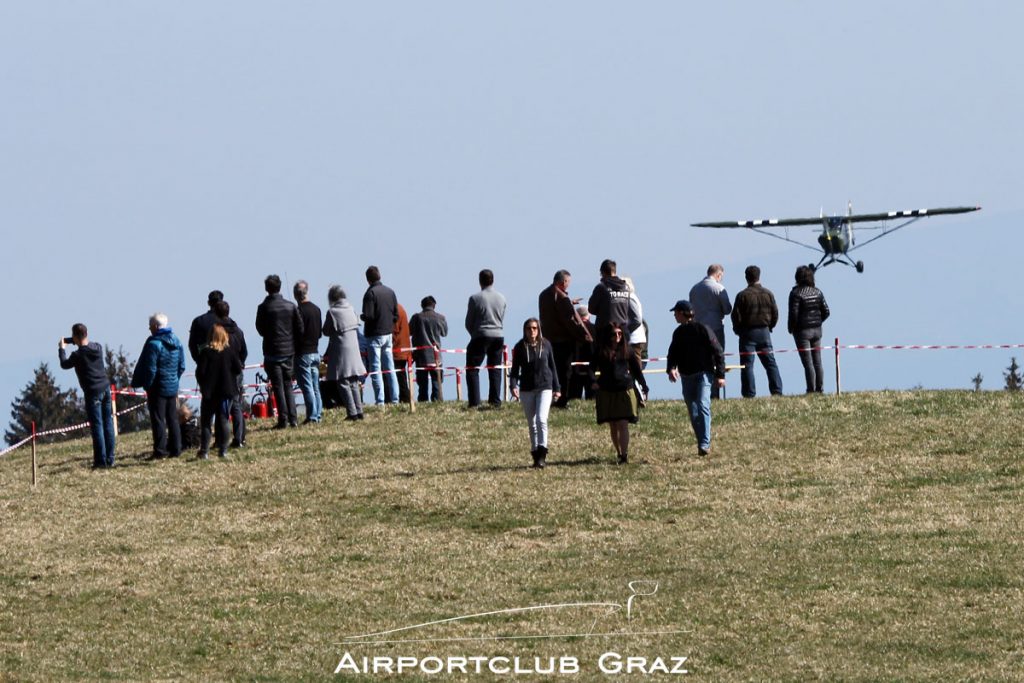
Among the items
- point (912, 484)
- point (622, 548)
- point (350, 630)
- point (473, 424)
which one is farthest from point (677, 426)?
point (350, 630)

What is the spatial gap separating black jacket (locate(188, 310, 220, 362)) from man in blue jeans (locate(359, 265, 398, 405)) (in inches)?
127

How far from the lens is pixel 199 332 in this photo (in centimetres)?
2567

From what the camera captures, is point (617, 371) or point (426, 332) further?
point (426, 332)

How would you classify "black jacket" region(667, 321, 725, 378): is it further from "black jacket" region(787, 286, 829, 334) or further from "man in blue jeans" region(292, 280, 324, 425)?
"man in blue jeans" region(292, 280, 324, 425)

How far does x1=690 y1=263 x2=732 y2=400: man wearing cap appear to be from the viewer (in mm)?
27031

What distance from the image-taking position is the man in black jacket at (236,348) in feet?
83.4

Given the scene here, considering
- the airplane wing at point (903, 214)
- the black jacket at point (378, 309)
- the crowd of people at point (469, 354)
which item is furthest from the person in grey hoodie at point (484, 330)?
the airplane wing at point (903, 214)

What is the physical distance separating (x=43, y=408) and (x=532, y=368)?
92.1 metres

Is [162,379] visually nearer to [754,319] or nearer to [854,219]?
[754,319]

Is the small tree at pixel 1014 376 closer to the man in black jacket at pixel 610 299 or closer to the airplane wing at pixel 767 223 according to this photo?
the airplane wing at pixel 767 223

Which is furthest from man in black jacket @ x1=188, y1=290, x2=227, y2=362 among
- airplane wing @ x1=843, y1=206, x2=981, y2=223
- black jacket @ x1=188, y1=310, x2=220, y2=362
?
airplane wing @ x1=843, y1=206, x2=981, y2=223

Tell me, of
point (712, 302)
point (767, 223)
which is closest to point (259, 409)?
point (712, 302)

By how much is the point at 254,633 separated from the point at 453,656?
2.02 meters

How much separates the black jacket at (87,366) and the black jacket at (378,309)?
4952 millimetres
